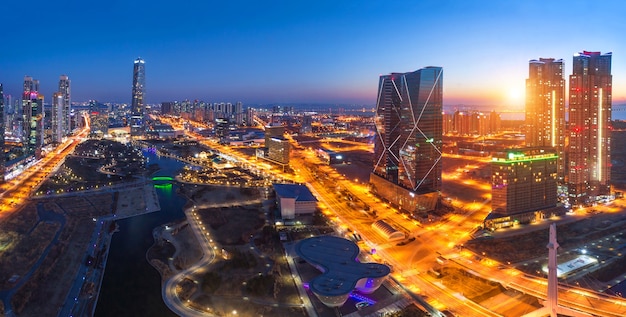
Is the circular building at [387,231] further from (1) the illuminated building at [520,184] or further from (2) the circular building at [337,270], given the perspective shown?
(1) the illuminated building at [520,184]

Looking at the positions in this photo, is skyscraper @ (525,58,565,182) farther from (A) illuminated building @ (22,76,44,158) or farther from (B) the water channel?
(A) illuminated building @ (22,76,44,158)

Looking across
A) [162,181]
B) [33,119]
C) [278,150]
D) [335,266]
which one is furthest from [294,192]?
[33,119]

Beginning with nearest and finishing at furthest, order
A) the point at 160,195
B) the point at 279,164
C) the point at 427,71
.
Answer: the point at 427,71 → the point at 160,195 → the point at 279,164

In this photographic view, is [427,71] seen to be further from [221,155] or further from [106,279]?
[221,155]

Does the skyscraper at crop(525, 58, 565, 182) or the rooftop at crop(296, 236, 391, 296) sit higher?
the skyscraper at crop(525, 58, 565, 182)

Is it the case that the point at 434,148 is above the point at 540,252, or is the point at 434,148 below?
above

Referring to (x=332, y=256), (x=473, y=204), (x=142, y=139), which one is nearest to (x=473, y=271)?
(x=332, y=256)

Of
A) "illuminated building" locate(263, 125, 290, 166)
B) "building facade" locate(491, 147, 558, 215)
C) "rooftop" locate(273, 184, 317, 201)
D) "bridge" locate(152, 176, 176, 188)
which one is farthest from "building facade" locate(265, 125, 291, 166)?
"building facade" locate(491, 147, 558, 215)
